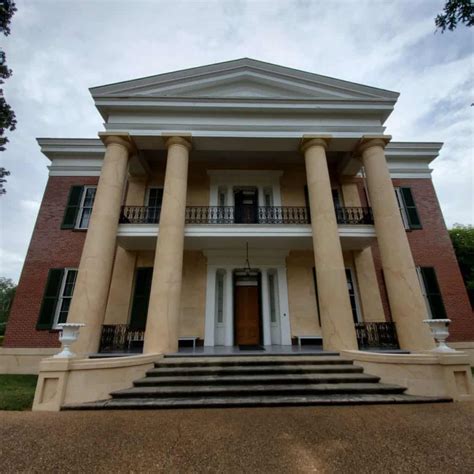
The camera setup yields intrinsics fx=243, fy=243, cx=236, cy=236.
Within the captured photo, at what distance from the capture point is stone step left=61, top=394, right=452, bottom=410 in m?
4.22

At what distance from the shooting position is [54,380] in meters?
4.48

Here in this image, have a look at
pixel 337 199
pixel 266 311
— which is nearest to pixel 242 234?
pixel 266 311

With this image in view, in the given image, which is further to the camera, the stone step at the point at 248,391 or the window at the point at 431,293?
the window at the point at 431,293

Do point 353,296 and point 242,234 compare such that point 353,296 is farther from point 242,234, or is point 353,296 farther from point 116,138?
point 116,138

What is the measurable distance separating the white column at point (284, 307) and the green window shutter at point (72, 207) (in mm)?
8667

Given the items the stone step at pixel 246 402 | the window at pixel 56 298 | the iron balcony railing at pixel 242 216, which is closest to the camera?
the stone step at pixel 246 402

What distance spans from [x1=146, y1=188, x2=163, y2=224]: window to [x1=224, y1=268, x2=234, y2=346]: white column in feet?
12.2

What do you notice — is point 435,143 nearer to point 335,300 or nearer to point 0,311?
point 335,300

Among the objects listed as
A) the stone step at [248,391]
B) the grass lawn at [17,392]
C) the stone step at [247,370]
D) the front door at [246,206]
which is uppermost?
the front door at [246,206]

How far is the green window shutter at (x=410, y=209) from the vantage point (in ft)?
34.2

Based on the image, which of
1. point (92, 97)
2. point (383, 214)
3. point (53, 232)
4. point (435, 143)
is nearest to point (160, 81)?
point (92, 97)

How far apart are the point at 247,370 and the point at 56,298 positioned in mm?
7817

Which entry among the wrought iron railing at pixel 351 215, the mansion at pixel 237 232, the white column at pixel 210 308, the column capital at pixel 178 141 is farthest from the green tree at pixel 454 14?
the white column at pixel 210 308

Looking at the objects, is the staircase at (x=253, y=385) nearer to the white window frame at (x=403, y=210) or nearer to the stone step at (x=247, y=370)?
the stone step at (x=247, y=370)
